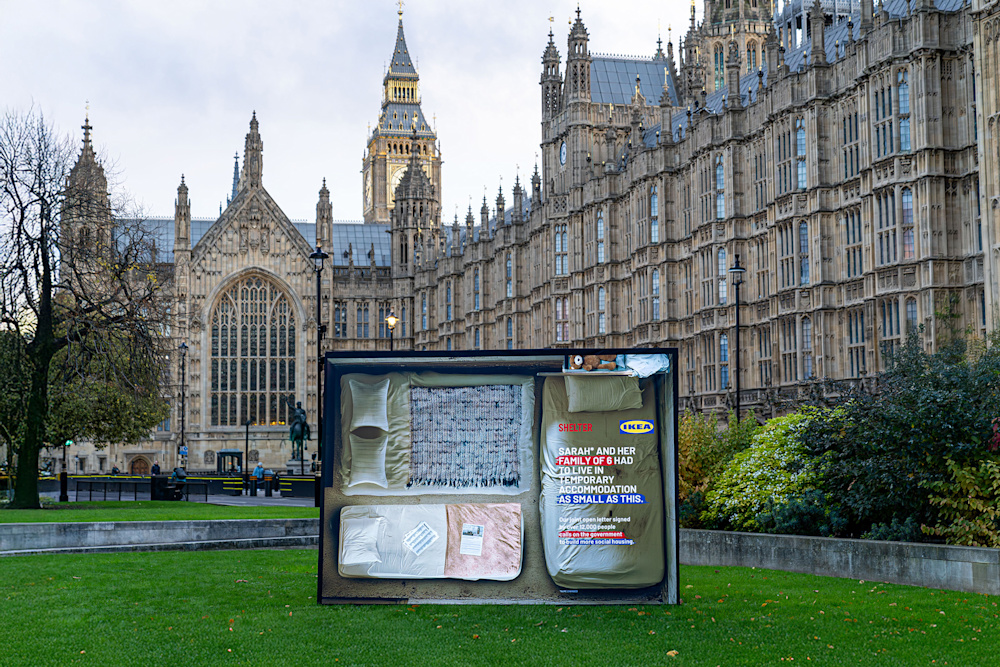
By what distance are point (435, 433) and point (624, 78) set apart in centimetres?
5478

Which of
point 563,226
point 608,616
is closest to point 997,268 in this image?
point 608,616

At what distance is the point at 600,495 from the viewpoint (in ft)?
42.5

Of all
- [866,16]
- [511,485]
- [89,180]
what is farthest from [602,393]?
[866,16]

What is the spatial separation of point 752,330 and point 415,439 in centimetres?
3209

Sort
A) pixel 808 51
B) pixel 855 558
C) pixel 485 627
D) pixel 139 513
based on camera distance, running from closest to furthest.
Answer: pixel 485 627, pixel 855 558, pixel 139 513, pixel 808 51

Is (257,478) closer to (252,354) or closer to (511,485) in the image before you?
(252,354)

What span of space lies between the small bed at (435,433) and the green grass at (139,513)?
44.1 ft

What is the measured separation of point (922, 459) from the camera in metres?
16.7

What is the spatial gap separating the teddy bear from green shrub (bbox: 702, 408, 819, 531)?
706 cm

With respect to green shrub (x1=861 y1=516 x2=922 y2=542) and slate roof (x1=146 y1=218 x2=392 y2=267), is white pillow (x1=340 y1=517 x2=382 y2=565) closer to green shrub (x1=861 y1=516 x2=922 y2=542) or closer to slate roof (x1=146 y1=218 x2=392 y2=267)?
green shrub (x1=861 y1=516 x2=922 y2=542)

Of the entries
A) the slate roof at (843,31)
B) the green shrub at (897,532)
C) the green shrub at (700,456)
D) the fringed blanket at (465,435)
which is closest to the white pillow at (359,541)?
the fringed blanket at (465,435)

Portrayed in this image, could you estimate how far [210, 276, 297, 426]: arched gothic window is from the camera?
3310 inches

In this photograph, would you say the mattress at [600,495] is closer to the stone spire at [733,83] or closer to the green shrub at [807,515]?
the green shrub at [807,515]

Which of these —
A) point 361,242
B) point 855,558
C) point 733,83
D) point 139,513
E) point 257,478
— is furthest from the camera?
point 361,242
